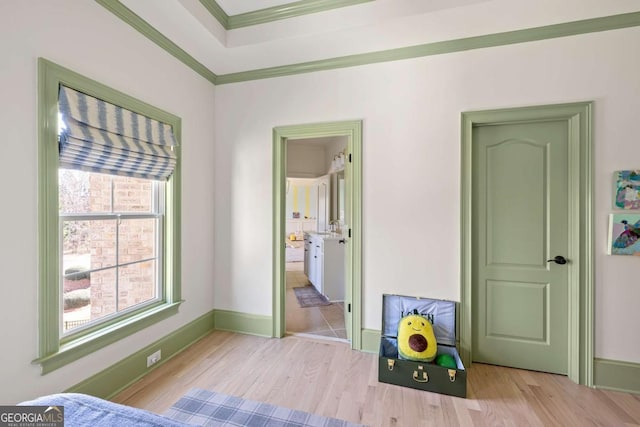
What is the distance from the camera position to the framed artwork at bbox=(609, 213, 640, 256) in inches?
81.7

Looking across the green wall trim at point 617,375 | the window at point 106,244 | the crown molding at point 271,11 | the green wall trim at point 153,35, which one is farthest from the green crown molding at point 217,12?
the green wall trim at point 617,375

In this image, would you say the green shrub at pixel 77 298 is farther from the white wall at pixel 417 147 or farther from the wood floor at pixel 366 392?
the white wall at pixel 417 147

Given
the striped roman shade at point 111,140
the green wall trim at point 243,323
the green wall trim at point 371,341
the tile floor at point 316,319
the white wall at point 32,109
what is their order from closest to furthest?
the white wall at point 32,109
the striped roman shade at point 111,140
the green wall trim at point 371,341
the green wall trim at point 243,323
the tile floor at point 316,319

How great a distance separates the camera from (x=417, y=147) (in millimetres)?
2537

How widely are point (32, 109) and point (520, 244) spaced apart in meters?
3.56

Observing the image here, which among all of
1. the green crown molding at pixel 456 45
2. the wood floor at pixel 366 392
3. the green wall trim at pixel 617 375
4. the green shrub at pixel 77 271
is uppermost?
the green crown molding at pixel 456 45

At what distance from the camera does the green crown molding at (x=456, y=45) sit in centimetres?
213

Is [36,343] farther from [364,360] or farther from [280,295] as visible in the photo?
[364,360]

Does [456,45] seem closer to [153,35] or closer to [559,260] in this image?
[559,260]

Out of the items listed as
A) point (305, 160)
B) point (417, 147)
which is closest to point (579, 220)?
point (417, 147)

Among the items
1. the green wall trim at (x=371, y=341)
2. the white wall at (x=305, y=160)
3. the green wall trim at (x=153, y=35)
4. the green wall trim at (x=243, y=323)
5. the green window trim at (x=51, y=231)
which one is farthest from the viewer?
the white wall at (x=305, y=160)

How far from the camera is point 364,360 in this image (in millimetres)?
2518

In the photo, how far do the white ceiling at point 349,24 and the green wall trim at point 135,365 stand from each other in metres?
2.64

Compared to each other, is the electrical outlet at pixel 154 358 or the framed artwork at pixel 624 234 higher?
the framed artwork at pixel 624 234
